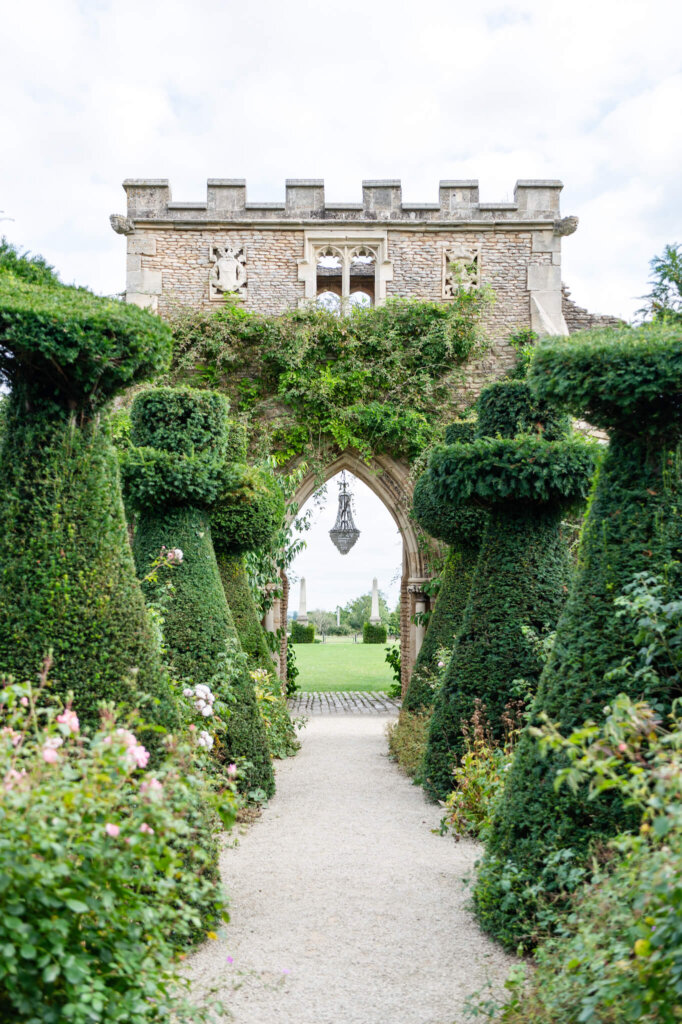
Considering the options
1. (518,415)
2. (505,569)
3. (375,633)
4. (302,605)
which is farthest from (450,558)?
(302,605)

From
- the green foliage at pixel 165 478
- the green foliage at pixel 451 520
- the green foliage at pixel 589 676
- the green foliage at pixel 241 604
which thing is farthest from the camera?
the green foliage at pixel 451 520

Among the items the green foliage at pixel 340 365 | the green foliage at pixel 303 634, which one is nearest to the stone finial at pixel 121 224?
the green foliage at pixel 340 365

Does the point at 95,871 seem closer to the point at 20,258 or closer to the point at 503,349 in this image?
the point at 20,258

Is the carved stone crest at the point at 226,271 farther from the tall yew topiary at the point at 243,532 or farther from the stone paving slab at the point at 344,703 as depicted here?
the stone paving slab at the point at 344,703

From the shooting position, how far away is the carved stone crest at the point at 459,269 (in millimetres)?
12188

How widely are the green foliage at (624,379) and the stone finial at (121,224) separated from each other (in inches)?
380

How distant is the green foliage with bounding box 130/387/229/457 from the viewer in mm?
6668

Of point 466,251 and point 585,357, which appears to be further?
point 466,251

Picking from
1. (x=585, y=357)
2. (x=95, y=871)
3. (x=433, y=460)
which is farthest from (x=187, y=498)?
(x=95, y=871)

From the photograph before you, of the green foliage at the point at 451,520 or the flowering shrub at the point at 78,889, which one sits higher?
the green foliage at the point at 451,520

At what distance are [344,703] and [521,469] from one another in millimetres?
10009

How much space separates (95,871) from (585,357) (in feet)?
9.11

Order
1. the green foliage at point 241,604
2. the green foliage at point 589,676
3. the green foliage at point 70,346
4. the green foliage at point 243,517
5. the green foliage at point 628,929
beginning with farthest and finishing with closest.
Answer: the green foliage at point 241,604 → the green foliage at point 243,517 → the green foliage at point 70,346 → the green foliage at point 589,676 → the green foliage at point 628,929

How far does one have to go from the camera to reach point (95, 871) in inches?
82.7
